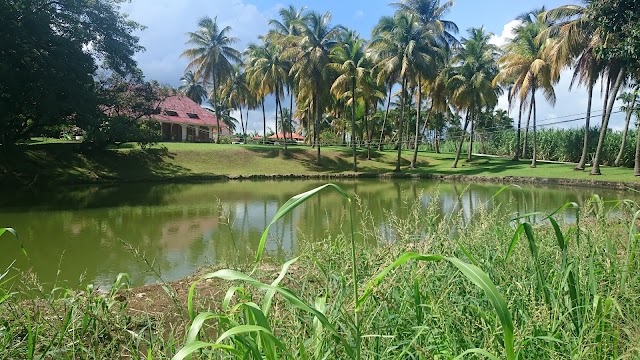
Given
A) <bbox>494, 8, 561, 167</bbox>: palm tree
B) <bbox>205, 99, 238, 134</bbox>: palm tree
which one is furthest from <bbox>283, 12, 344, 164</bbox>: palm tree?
<bbox>205, 99, 238, 134</bbox>: palm tree

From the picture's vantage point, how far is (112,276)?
20.1 ft

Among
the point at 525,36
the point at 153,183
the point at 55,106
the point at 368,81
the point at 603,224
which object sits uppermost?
the point at 525,36

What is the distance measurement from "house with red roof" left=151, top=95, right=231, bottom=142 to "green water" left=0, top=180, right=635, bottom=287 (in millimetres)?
23779

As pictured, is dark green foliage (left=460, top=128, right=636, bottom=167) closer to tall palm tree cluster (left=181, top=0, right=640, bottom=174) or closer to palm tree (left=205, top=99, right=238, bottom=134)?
tall palm tree cluster (left=181, top=0, right=640, bottom=174)

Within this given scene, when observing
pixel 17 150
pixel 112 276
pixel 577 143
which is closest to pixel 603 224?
pixel 112 276

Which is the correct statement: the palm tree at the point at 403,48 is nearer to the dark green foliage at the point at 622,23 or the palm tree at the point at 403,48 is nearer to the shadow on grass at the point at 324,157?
the shadow on grass at the point at 324,157

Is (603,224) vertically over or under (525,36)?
under

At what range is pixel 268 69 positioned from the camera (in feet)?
111

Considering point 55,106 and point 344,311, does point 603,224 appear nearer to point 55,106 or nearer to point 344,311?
point 344,311

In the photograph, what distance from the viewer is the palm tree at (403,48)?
28359 mm

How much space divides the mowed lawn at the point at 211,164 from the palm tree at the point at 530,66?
438cm

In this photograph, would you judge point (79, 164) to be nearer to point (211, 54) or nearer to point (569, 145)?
point (211, 54)

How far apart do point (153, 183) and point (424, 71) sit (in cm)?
1745

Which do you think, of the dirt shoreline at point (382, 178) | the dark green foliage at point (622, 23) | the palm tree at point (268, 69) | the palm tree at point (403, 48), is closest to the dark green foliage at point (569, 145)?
the dirt shoreline at point (382, 178)
